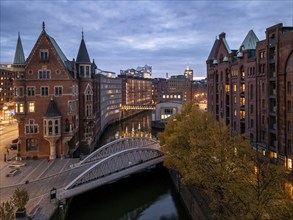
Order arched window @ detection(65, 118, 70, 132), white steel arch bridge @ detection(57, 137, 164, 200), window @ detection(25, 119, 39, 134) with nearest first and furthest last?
white steel arch bridge @ detection(57, 137, 164, 200) < window @ detection(25, 119, 39, 134) < arched window @ detection(65, 118, 70, 132)

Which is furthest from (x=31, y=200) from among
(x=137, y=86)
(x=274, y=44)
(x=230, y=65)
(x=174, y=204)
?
(x=137, y=86)

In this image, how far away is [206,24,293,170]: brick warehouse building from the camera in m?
34.4

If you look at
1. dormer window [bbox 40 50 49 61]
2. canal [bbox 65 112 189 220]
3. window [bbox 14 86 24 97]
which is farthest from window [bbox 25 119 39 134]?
canal [bbox 65 112 189 220]

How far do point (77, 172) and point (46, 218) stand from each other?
13.4 m

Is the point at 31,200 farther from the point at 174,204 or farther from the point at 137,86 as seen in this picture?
the point at 137,86

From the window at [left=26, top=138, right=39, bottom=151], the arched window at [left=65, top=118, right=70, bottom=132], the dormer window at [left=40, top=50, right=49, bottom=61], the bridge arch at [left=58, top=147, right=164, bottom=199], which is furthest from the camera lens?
the arched window at [left=65, top=118, right=70, bottom=132]

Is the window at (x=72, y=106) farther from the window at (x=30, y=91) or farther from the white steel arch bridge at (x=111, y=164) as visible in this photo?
the white steel arch bridge at (x=111, y=164)

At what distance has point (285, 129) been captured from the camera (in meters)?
34.6

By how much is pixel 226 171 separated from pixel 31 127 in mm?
37398

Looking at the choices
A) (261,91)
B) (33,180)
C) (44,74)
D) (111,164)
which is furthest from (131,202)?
(44,74)

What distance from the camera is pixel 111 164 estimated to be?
41.3 metres

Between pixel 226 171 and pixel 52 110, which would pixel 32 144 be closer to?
pixel 52 110

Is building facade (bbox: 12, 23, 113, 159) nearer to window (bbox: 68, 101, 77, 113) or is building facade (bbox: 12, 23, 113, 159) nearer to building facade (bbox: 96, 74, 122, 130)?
window (bbox: 68, 101, 77, 113)

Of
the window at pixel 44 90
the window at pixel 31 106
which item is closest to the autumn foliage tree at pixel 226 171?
the window at pixel 44 90
